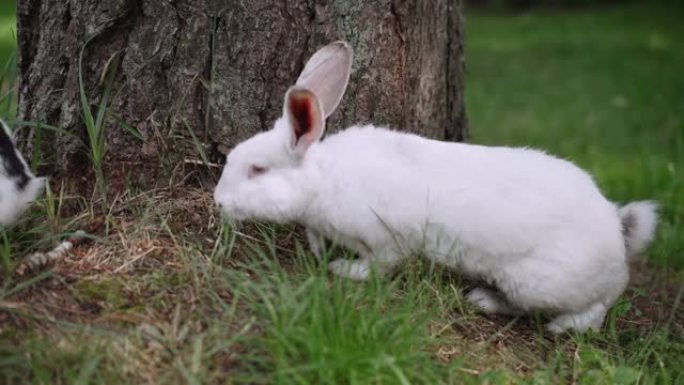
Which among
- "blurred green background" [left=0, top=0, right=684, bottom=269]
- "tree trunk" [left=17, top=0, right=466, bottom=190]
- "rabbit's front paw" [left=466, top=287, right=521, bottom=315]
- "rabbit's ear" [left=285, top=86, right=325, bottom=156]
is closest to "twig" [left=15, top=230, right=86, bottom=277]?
"tree trunk" [left=17, top=0, right=466, bottom=190]

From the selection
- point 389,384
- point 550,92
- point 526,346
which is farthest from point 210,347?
point 550,92

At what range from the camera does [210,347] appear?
2568 mm

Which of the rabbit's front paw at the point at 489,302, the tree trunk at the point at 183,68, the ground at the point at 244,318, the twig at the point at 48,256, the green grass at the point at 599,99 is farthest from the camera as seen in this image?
the green grass at the point at 599,99

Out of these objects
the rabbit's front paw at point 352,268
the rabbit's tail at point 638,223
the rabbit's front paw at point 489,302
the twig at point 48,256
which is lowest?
the rabbit's front paw at point 489,302

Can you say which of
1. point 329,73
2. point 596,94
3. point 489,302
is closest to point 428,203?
point 489,302

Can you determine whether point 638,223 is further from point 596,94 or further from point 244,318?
point 596,94

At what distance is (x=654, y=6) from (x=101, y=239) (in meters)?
15.0

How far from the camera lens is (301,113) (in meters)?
3.02

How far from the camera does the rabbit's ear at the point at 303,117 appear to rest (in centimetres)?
295

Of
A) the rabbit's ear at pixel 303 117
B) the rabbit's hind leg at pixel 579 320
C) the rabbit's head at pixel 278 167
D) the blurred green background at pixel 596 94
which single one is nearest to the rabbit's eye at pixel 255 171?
the rabbit's head at pixel 278 167

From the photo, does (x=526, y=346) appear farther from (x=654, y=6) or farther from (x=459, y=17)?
(x=654, y=6)

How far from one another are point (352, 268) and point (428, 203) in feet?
1.08

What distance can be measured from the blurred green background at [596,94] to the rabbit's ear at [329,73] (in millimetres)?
1342

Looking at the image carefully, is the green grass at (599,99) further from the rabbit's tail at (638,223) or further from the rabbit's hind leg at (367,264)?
the rabbit's hind leg at (367,264)
